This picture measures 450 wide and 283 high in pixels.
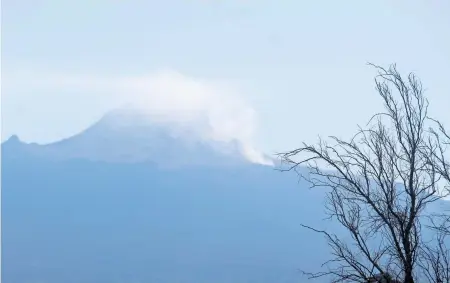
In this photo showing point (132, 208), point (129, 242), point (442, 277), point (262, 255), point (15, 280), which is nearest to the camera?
point (442, 277)

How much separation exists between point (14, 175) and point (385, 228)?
111057 mm

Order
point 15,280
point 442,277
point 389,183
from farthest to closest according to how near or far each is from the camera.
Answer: point 15,280 → point 389,183 → point 442,277

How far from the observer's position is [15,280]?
84.8 metres

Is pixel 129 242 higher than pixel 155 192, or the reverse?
pixel 155 192

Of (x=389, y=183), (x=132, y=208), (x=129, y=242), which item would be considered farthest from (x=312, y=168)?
(x=132, y=208)

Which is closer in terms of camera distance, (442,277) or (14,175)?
(442,277)

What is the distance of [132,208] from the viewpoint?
10744 centimetres

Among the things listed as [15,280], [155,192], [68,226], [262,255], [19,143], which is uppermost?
[19,143]

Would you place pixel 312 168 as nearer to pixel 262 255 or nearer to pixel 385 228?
pixel 385 228

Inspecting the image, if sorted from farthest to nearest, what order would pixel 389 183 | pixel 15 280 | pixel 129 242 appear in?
pixel 129 242 → pixel 15 280 → pixel 389 183

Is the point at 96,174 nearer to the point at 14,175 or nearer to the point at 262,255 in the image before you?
the point at 14,175

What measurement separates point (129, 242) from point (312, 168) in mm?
94631

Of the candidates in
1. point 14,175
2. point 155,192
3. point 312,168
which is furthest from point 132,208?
point 312,168

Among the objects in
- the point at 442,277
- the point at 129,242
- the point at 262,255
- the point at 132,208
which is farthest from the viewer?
the point at 132,208
